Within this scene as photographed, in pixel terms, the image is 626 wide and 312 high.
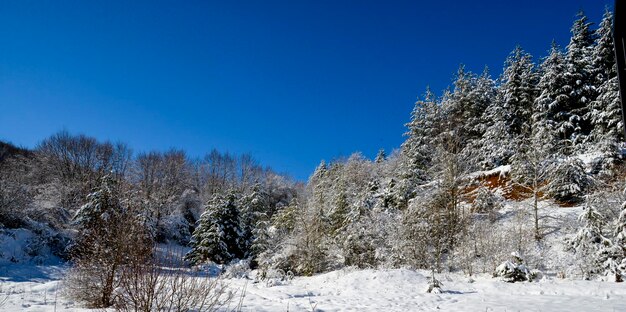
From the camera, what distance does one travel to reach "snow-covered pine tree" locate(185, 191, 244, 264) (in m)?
25.9

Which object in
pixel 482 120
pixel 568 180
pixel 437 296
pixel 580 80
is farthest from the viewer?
pixel 482 120

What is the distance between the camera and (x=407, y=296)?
36.7 ft

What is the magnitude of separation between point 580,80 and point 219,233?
98.7 feet

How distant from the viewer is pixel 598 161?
21.7 m

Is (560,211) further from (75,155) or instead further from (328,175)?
(75,155)

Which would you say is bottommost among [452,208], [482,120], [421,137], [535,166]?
[452,208]

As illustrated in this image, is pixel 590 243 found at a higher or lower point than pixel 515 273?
higher

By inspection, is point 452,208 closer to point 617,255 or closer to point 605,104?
point 617,255

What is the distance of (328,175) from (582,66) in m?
25.4

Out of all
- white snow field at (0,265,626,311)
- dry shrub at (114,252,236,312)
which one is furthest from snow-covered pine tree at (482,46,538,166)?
dry shrub at (114,252,236,312)

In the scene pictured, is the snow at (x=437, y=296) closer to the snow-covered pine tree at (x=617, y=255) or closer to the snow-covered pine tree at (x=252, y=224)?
the snow-covered pine tree at (x=617, y=255)

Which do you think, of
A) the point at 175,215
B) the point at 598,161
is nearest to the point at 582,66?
the point at 598,161

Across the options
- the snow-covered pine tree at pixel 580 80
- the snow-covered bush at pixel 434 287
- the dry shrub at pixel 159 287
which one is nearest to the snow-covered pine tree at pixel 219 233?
the snow-covered bush at pixel 434 287

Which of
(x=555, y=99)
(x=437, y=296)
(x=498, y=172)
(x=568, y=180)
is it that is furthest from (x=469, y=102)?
(x=437, y=296)
